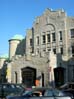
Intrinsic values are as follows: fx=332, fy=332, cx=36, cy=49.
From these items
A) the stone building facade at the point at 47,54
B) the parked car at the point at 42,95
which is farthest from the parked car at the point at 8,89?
the stone building facade at the point at 47,54

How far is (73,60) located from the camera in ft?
194

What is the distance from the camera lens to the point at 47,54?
56.1 m

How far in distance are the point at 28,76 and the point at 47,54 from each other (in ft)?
20.5

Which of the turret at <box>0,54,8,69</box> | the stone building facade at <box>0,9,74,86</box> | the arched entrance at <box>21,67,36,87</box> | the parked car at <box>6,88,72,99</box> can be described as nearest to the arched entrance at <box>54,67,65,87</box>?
the stone building facade at <box>0,9,74,86</box>

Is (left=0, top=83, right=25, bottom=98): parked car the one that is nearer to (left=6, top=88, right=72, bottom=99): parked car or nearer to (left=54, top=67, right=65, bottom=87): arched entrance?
(left=6, top=88, right=72, bottom=99): parked car

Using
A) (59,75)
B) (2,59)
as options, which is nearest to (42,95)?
(59,75)

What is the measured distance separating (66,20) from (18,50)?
15.9 meters

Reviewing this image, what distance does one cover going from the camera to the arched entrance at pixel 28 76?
59.0m

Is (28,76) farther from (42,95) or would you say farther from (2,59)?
(42,95)

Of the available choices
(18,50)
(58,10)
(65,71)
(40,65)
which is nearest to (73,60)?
(65,71)

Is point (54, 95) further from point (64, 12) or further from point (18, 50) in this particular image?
point (18, 50)

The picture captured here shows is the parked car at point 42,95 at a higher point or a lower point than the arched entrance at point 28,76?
lower

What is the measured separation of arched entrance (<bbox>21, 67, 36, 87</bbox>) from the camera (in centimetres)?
5897

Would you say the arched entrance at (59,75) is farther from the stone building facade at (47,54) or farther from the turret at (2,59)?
the turret at (2,59)
